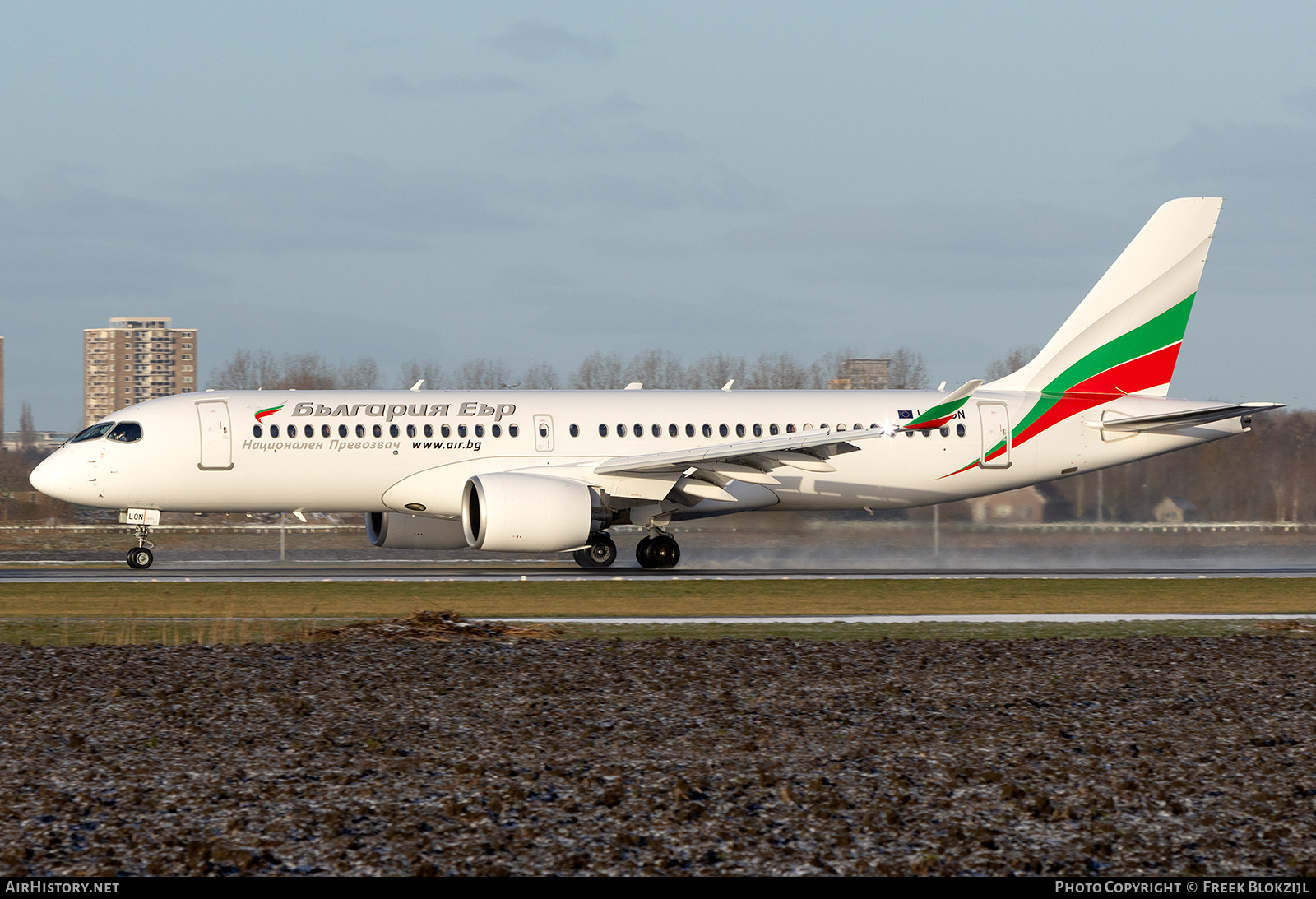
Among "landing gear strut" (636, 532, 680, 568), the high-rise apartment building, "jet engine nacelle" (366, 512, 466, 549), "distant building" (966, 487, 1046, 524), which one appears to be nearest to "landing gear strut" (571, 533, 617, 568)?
"landing gear strut" (636, 532, 680, 568)

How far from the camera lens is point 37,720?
11.2 m

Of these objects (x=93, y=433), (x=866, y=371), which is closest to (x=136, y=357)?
(x=866, y=371)

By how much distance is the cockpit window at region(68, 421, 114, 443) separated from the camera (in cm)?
2872

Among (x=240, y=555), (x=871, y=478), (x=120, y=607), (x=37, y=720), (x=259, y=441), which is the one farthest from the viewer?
(x=240, y=555)

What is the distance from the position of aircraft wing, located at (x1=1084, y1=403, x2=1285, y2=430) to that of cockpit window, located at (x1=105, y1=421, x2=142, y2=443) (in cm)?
2055

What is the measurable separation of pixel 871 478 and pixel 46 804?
23.8 meters

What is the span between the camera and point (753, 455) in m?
27.9

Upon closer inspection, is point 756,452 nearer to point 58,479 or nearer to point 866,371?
point 58,479

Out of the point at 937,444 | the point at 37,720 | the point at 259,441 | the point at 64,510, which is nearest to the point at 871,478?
the point at 937,444

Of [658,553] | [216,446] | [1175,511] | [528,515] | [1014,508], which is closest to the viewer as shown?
[528,515]

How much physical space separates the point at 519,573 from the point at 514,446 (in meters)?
2.81

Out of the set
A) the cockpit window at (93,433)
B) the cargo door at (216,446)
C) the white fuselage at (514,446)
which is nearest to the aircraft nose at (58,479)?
the white fuselage at (514,446)
